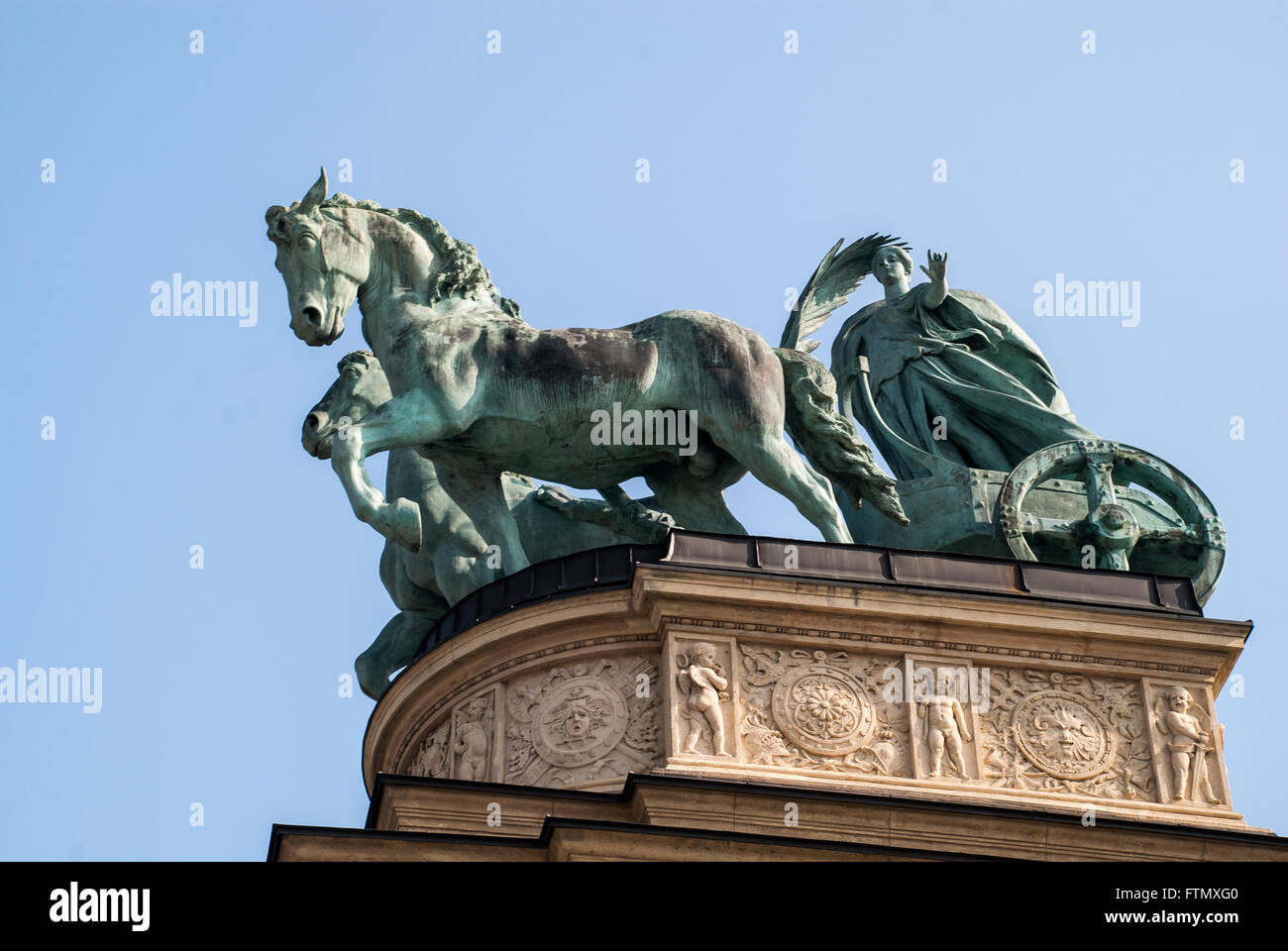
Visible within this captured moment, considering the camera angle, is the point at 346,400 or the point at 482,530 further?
the point at 482,530

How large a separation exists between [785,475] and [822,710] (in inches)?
120

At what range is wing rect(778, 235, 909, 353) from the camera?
30.0m

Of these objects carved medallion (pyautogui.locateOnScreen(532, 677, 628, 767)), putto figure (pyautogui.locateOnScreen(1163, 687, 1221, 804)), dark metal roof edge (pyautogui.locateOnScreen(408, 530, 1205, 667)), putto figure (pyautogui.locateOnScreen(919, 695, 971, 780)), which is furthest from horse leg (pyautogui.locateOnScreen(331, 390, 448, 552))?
putto figure (pyautogui.locateOnScreen(1163, 687, 1221, 804))

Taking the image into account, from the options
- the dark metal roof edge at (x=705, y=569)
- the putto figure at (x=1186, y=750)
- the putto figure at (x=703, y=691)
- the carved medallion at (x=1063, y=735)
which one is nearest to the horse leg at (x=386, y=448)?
the dark metal roof edge at (x=705, y=569)

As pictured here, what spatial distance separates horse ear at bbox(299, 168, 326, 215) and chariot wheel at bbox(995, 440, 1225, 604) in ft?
26.6

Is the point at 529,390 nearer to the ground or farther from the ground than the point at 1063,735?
farther from the ground

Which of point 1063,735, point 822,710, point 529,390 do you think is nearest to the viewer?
point 822,710

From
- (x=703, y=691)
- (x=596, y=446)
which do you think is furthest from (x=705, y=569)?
(x=596, y=446)

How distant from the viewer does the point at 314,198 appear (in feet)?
92.3

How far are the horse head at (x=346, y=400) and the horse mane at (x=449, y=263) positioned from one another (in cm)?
103

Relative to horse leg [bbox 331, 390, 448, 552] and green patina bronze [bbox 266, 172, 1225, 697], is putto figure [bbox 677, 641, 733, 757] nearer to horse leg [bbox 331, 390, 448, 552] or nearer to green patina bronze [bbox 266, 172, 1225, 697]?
green patina bronze [bbox 266, 172, 1225, 697]

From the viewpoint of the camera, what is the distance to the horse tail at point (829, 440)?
2873 centimetres

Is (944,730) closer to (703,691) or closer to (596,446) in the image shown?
(703,691)

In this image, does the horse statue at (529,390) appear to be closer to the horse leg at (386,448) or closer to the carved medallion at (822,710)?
the horse leg at (386,448)
